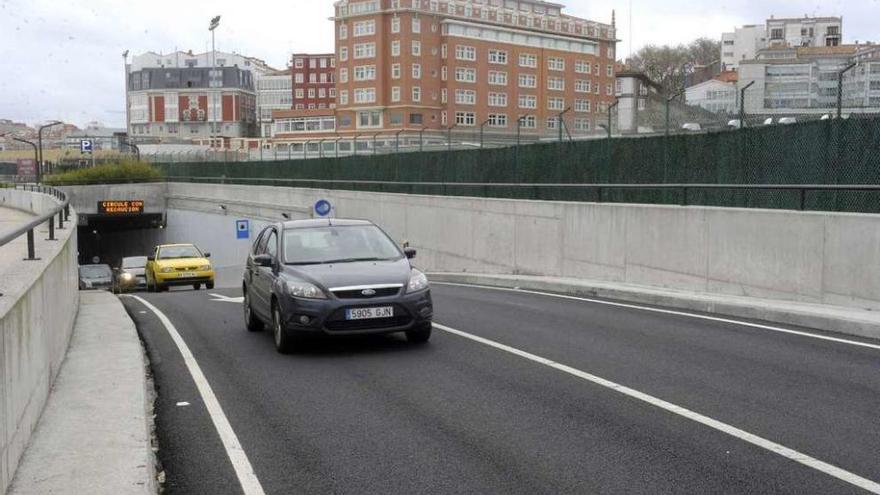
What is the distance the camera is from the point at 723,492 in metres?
5.32

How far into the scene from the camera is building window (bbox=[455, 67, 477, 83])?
103000 millimetres

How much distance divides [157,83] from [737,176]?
160 meters

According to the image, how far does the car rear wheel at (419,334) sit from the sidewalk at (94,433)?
302 centimetres

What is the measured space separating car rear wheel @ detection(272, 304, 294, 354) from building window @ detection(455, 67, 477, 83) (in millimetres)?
93882

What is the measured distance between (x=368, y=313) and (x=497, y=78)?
323ft

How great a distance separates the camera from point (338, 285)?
33.6ft

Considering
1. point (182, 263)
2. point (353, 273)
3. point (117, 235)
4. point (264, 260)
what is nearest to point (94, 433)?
point (353, 273)

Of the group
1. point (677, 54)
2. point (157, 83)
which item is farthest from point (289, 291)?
point (157, 83)

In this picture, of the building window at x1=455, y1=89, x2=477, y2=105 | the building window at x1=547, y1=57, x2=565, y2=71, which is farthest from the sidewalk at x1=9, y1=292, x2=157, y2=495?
the building window at x1=547, y1=57, x2=565, y2=71

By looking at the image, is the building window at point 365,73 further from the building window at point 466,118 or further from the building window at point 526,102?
the building window at point 526,102

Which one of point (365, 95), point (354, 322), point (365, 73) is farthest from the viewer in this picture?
point (365, 95)

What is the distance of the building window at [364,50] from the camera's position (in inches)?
3957

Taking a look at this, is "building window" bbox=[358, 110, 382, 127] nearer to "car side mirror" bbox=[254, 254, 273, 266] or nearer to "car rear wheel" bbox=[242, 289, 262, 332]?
"car rear wheel" bbox=[242, 289, 262, 332]

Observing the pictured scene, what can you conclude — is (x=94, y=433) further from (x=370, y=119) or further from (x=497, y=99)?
(x=497, y=99)
